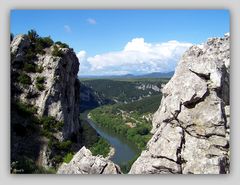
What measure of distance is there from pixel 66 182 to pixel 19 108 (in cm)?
198

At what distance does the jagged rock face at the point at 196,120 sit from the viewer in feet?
26.1

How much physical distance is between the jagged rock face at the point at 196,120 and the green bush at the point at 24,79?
11.2 ft

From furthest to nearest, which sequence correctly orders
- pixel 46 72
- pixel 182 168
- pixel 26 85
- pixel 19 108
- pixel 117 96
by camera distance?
1. pixel 117 96
2. pixel 46 72
3. pixel 26 85
4. pixel 19 108
5. pixel 182 168

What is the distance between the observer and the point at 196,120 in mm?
8086

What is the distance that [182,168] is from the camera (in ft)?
26.2

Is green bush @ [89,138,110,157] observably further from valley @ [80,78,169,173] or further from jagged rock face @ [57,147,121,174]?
valley @ [80,78,169,173]

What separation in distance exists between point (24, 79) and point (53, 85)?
44.7 inches

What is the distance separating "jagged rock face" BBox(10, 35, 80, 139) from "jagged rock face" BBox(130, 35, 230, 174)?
2799 millimetres

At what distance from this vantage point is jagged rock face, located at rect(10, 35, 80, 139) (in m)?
9.42

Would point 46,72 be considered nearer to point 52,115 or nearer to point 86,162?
point 52,115

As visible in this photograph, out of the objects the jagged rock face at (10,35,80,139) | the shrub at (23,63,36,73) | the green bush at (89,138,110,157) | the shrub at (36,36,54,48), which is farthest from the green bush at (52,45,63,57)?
the green bush at (89,138,110,157)

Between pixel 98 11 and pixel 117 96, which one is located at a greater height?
pixel 98 11
